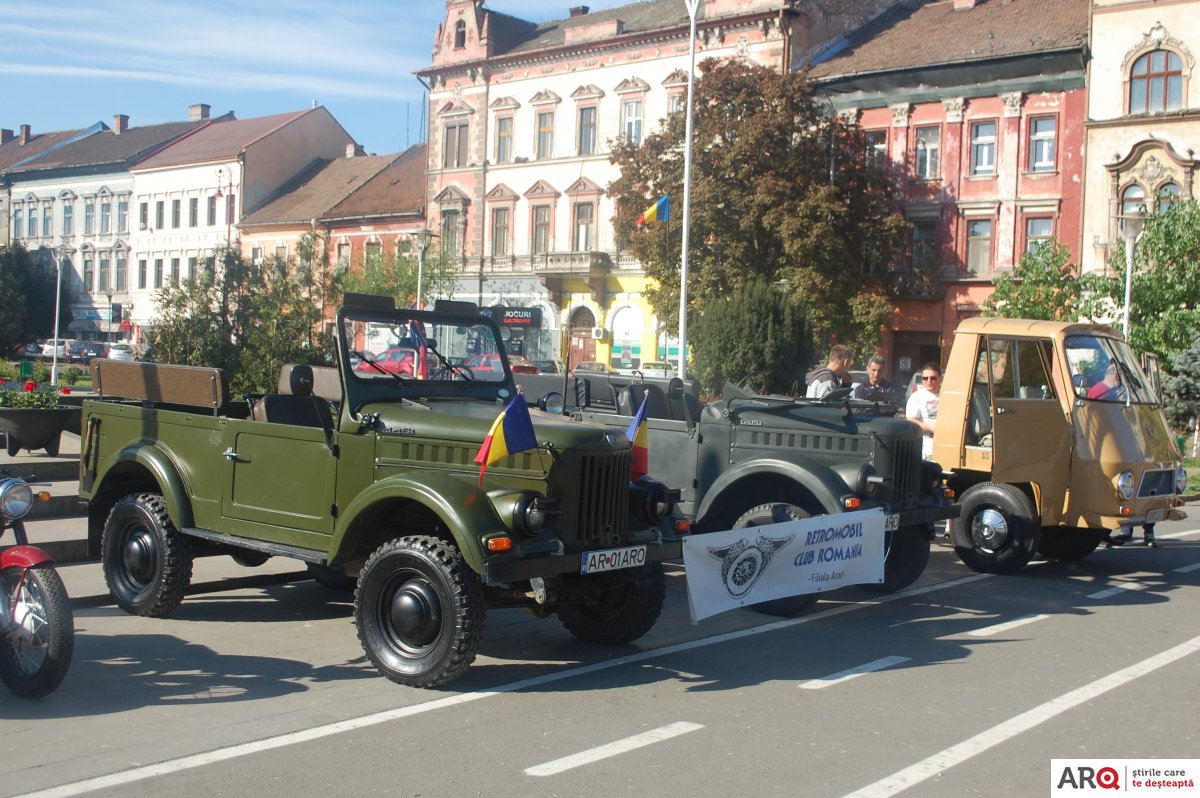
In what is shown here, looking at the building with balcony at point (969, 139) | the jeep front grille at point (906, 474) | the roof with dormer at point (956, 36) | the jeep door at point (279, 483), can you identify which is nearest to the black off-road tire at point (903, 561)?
the jeep front grille at point (906, 474)

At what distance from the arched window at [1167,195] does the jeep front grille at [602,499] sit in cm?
3152

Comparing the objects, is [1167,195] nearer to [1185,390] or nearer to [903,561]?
[1185,390]

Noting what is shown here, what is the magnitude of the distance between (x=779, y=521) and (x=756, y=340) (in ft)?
80.6

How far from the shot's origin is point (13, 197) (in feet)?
246

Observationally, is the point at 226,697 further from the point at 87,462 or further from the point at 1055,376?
the point at 1055,376

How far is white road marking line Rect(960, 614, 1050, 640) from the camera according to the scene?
8.84 metres

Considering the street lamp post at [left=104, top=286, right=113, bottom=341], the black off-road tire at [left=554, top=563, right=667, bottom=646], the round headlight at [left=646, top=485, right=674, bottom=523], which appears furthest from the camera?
the street lamp post at [left=104, top=286, right=113, bottom=341]

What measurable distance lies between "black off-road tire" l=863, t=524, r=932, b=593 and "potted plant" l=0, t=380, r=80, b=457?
9971mm

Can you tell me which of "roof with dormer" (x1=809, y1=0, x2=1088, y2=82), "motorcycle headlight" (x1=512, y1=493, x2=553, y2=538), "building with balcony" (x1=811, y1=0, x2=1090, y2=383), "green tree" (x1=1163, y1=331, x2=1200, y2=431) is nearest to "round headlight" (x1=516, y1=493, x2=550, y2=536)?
"motorcycle headlight" (x1=512, y1=493, x2=553, y2=538)

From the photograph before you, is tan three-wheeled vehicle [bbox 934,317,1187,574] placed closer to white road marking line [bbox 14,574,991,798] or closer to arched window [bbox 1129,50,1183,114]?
white road marking line [bbox 14,574,991,798]

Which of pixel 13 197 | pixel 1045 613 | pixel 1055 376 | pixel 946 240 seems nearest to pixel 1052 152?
pixel 946 240

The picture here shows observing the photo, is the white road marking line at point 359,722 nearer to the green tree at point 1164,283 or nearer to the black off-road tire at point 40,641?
the black off-road tire at point 40,641

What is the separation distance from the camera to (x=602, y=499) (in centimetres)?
715

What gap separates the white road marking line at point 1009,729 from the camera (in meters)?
5.36
